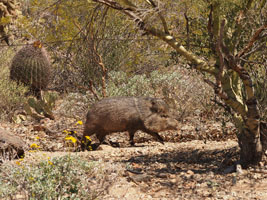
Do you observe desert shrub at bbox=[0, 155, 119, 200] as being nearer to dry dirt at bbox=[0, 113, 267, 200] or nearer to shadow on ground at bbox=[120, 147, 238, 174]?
dry dirt at bbox=[0, 113, 267, 200]

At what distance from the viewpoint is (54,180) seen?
3268 mm

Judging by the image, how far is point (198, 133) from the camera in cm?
723

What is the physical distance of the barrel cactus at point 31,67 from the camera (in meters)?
10.9

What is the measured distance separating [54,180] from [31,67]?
8226 mm

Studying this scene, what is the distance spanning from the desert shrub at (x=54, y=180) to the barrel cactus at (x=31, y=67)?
24.9 ft

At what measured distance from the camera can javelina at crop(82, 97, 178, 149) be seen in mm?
6809

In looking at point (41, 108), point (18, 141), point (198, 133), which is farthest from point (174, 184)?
point (41, 108)

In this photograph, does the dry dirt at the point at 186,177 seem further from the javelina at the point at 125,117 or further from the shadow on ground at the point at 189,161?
the javelina at the point at 125,117

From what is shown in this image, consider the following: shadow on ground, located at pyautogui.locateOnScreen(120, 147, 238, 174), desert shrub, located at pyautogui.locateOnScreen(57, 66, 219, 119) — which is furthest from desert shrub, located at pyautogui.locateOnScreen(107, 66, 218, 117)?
shadow on ground, located at pyautogui.locateOnScreen(120, 147, 238, 174)

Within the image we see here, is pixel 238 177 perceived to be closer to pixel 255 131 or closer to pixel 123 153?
Result: pixel 255 131

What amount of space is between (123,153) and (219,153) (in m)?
1.50

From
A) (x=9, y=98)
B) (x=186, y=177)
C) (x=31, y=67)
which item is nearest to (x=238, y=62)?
(x=186, y=177)

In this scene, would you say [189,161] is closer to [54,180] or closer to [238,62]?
[238,62]

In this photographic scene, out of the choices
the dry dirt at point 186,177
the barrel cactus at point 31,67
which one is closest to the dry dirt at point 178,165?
the dry dirt at point 186,177
